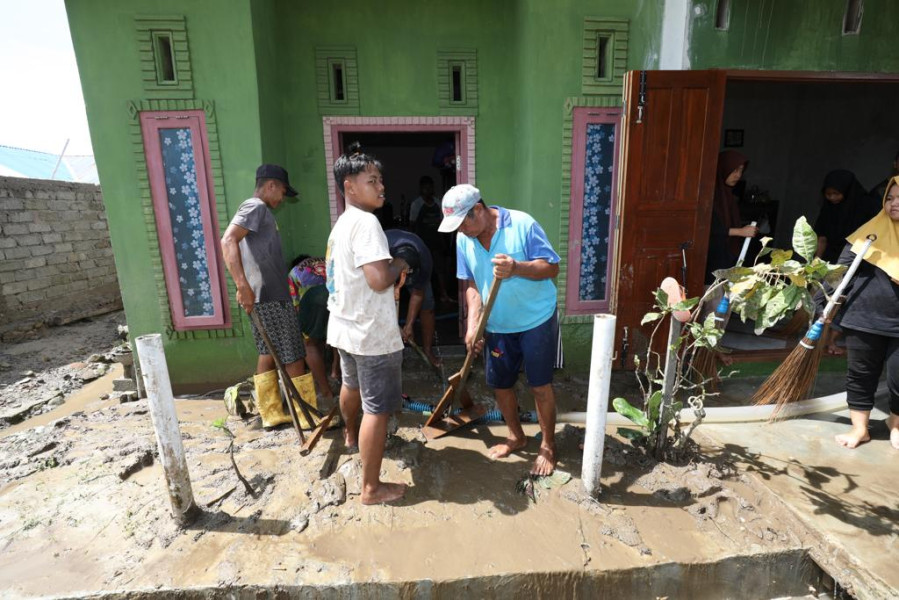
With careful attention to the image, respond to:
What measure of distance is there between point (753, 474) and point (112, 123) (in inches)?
206

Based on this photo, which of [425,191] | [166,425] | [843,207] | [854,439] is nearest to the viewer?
[166,425]

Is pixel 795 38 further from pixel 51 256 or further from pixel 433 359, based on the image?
pixel 51 256

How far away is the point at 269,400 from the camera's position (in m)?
3.35

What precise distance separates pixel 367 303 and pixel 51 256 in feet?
24.9

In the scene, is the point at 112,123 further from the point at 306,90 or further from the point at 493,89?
the point at 493,89

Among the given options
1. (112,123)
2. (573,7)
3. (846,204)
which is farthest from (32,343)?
(846,204)

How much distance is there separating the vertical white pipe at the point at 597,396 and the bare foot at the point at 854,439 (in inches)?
71.8

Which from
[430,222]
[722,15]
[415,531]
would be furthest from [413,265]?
[722,15]

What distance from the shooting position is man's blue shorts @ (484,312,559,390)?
2576 millimetres

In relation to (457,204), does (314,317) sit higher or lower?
lower

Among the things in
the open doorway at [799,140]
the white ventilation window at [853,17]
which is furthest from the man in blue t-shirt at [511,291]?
the open doorway at [799,140]

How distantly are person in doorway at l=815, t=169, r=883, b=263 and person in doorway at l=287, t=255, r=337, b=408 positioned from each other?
4442 millimetres

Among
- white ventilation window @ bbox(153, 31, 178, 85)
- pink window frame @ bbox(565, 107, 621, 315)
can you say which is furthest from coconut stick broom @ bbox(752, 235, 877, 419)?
white ventilation window @ bbox(153, 31, 178, 85)

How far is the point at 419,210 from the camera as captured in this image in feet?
21.6
